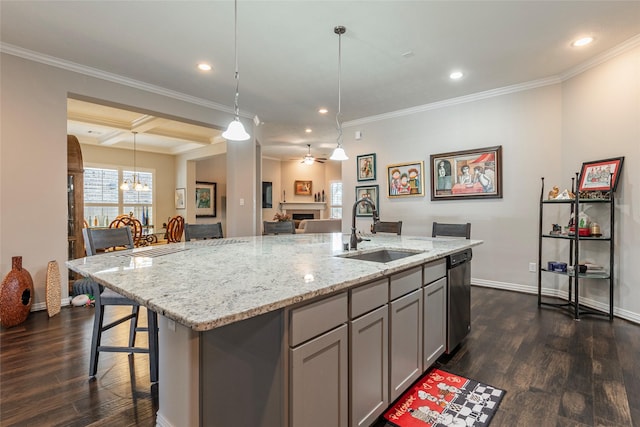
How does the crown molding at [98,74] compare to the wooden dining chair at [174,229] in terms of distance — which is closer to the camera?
the crown molding at [98,74]

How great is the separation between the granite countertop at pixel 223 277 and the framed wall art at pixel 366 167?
139 inches

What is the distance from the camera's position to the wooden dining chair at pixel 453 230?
3059 mm

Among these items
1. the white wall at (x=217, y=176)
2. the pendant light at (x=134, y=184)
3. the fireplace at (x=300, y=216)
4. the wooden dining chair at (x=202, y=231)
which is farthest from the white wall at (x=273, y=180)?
the wooden dining chair at (x=202, y=231)

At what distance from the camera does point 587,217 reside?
10.9 feet

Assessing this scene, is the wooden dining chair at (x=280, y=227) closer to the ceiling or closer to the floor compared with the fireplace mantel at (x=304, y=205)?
closer to the floor

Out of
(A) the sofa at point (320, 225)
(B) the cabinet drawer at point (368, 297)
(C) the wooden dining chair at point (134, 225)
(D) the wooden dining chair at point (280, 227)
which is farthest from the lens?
(A) the sofa at point (320, 225)

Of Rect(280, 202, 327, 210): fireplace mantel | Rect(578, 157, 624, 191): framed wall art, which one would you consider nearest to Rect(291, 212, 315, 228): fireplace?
Rect(280, 202, 327, 210): fireplace mantel

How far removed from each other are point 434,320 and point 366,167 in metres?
3.82

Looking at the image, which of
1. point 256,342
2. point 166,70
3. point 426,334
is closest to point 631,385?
point 426,334

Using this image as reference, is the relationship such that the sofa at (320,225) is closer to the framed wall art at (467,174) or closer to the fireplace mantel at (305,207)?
the framed wall art at (467,174)

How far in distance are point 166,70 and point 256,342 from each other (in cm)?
365

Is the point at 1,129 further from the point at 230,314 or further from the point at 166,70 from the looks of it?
the point at 230,314

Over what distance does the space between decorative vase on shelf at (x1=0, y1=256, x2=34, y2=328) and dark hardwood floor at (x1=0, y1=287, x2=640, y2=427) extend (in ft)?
0.31

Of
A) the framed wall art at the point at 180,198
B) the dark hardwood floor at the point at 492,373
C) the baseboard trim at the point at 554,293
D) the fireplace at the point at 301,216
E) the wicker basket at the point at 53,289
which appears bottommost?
the dark hardwood floor at the point at 492,373
